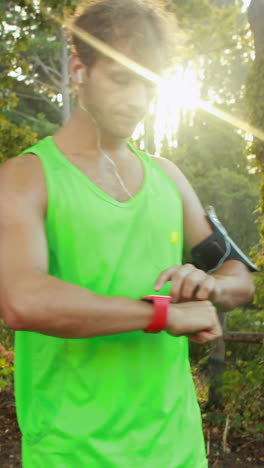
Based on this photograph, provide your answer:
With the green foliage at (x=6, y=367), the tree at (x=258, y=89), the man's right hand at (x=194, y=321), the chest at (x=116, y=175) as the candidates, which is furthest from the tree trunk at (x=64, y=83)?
the man's right hand at (x=194, y=321)

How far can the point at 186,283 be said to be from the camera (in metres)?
1.55

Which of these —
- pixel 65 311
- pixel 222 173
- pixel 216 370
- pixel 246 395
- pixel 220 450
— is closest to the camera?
pixel 65 311

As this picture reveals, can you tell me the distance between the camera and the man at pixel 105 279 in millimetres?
1457

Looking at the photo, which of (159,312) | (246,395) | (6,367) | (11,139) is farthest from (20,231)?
(11,139)

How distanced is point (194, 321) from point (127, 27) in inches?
29.1

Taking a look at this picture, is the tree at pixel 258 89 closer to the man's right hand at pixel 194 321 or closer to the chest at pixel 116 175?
A: the chest at pixel 116 175

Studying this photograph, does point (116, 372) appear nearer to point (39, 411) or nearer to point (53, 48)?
point (39, 411)

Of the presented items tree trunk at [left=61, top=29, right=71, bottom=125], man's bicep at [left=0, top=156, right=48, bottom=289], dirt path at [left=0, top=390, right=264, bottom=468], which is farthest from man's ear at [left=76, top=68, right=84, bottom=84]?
tree trunk at [left=61, top=29, right=71, bottom=125]

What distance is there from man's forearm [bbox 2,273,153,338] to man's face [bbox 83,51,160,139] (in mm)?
433

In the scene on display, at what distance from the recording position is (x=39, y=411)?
5.20 ft

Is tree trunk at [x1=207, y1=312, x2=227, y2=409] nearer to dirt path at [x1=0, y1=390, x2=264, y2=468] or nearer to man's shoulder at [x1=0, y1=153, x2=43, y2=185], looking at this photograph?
dirt path at [x1=0, y1=390, x2=264, y2=468]

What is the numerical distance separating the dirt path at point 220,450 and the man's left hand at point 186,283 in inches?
159

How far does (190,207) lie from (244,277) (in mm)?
242

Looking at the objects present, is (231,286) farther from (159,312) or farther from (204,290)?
(159,312)
